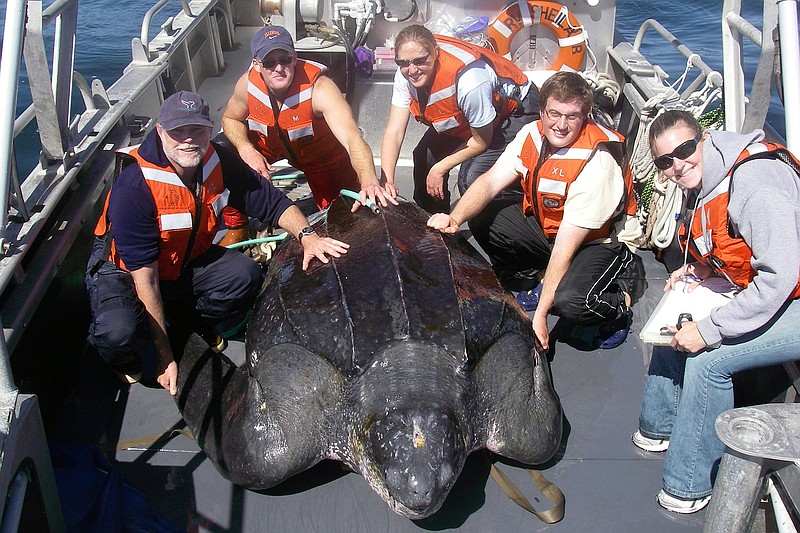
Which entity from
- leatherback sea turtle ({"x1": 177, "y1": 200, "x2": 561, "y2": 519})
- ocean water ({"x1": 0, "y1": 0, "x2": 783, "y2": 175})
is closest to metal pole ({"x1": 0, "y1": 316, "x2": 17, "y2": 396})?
leatherback sea turtle ({"x1": 177, "y1": 200, "x2": 561, "y2": 519})

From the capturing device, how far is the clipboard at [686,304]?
2.93 m

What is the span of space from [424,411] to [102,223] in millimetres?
1996

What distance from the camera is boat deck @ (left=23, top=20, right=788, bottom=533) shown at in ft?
9.80

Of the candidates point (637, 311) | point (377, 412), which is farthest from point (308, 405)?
point (637, 311)

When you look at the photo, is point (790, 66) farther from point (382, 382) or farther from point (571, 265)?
point (382, 382)

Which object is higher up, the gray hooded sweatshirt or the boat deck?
the gray hooded sweatshirt

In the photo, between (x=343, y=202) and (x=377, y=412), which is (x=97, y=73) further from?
(x=377, y=412)

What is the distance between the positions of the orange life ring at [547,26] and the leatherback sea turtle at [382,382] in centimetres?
323

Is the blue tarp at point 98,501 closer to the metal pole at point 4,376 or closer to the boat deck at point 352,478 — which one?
the boat deck at point 352,478

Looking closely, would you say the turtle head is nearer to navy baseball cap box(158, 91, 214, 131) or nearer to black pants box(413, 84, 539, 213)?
navy baseball cap box(158, 91, 214, 131)

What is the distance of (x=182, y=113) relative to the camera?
10.8ft

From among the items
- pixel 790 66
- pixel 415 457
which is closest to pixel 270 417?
pixel 415 457

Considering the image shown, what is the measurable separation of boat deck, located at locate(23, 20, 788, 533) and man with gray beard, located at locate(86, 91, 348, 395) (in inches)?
9.6

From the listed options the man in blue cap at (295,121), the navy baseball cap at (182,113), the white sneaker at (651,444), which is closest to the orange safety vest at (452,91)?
the man in blue cap at (295,121)
